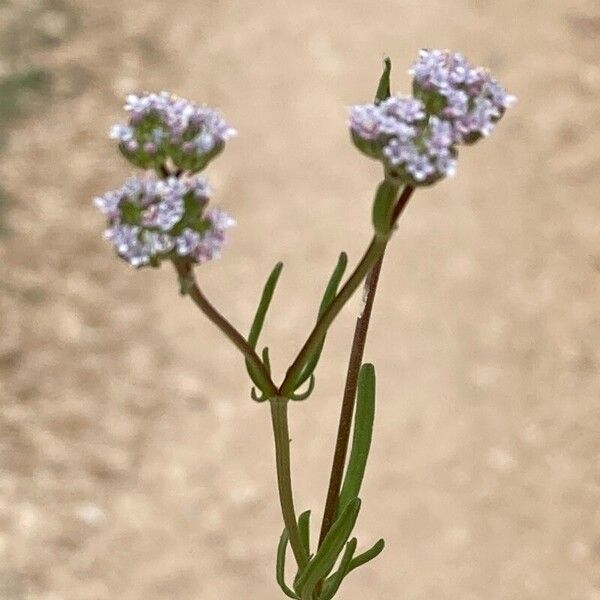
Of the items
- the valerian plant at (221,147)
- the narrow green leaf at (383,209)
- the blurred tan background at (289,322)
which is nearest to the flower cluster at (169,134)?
the valerian plant at (221,147)

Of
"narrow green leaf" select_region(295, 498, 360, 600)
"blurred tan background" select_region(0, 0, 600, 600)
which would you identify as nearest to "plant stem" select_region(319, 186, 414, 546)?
"narrow green leaf" select_region(295, 498, 360, 600)

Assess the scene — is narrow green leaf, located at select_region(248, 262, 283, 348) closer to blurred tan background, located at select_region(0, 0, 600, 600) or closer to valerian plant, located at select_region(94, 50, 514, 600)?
valerian plant, located at select_region(94, 50, 514, 600)

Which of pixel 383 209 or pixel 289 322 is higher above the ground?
pixel 289 322

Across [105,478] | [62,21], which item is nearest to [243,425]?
[105,478]

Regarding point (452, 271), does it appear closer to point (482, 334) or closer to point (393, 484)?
point (482, 334)

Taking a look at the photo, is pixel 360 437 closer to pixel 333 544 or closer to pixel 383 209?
pixel 333 544

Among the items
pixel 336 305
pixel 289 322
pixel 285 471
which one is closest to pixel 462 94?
pixel 336 305

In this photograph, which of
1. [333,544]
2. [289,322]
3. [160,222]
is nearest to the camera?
[160,222]
